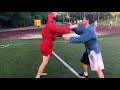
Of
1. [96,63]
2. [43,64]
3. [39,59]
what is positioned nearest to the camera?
[96,63]

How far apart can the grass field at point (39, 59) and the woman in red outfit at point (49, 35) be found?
124 mm

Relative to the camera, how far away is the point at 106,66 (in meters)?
13.0

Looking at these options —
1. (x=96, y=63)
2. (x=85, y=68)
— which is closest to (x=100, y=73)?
(x=96, y=63)

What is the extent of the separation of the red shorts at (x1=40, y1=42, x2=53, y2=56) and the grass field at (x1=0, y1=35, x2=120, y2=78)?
123mm

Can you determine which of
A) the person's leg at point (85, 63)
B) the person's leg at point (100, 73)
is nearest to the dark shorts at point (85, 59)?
the person's leg at point (85, 63)

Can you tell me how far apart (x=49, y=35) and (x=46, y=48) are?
0.59 feet

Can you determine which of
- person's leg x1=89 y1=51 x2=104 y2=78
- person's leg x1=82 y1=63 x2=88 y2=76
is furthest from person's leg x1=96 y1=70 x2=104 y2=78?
person's leg x1=82 y1=63 x2=88 y2=76

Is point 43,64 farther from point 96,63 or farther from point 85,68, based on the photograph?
point 96,63

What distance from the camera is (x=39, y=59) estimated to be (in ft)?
42.4

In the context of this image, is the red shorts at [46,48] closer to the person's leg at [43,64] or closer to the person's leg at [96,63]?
the person's leg at [43,64]

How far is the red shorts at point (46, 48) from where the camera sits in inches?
501

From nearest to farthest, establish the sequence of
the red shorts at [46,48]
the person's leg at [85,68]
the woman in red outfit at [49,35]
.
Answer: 1. the woman in red outfit at [49,35]
2. the red shorts at [46,48]
3. the person's leg at [85,68]

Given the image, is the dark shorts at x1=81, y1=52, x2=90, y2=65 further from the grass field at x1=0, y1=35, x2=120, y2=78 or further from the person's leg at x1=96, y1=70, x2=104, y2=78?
the person's leg at x1=96, y1=70, x2=104, y2=78

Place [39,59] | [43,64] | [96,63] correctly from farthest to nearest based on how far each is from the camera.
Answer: [39,59], [43,64], [96,63]
